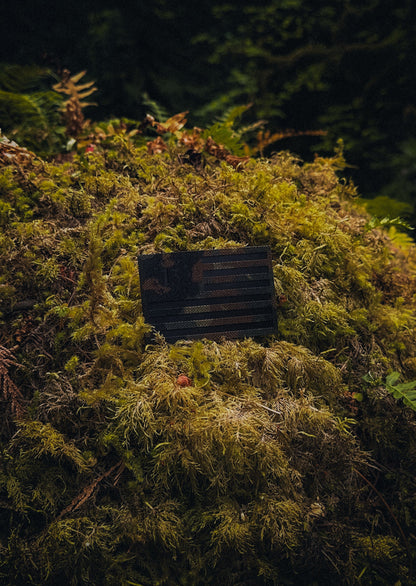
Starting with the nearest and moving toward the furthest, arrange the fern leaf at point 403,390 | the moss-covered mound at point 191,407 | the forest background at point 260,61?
1. the moss-covered mound at point 191,407
2. the fern leaf at point 403,390
3. the forest background at point 260,61

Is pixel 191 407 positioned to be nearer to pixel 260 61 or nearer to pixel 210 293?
pixel 210 293

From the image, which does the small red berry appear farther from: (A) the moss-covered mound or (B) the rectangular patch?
(B) the rectangular patch

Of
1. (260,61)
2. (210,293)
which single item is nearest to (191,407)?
(210,293)

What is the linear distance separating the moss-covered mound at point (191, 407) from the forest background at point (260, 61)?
2.36 meters

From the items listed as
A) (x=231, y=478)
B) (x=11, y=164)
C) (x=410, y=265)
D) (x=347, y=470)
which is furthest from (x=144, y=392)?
(x=410, y=265)

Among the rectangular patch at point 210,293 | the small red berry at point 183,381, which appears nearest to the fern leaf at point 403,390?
the rectangular patch at point 210,293

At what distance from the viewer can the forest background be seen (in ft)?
13.8

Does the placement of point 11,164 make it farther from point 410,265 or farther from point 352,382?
point 410,265

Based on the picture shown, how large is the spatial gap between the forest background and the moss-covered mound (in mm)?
2359

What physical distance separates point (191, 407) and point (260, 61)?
396 cm

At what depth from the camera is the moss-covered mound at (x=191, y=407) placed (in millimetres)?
Answer: 1520

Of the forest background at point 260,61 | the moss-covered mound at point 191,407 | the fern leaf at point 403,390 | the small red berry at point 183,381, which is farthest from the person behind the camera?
the forest background at point 260,61

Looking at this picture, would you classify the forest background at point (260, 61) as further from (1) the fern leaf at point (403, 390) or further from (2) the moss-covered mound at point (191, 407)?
(1) the fern leaf at point (403, 390)

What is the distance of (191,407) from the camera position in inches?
62.5
